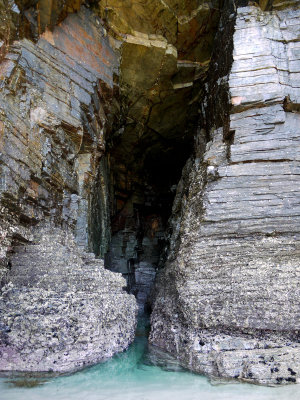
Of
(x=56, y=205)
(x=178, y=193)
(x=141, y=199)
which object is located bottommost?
(x=56, y=205)

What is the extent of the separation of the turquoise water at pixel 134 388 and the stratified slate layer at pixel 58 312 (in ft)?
1.27

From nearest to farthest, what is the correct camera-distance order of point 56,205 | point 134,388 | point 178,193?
point 134,388 → point 56,205 → point 178,193

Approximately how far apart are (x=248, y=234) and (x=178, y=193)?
528 centimetres

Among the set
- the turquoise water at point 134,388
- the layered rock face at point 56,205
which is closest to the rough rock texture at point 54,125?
the layered rock face at point 56,205

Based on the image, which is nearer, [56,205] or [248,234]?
[248,234]

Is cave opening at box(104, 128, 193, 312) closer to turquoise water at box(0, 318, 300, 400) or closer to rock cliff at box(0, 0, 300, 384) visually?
rock cliff at box(0, 0, 300, 384)

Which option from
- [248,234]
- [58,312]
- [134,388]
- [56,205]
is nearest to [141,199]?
[56,205]

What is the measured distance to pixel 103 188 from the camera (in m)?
12.4

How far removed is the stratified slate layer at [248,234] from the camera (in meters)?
5.34

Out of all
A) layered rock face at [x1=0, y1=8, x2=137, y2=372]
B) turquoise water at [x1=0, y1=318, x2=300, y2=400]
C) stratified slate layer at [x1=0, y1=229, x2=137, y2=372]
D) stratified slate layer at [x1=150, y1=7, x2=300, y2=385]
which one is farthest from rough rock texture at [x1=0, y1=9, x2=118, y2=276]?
stratified slate layer at [x1=150, y1=7, x2=300, y2=385]

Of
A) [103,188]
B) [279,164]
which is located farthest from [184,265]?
[103,188]

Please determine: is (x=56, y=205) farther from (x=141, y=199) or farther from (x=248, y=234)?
(x=141, y=199)

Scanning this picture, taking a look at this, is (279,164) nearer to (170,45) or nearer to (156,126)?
(170,45)

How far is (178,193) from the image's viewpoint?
452 inches
